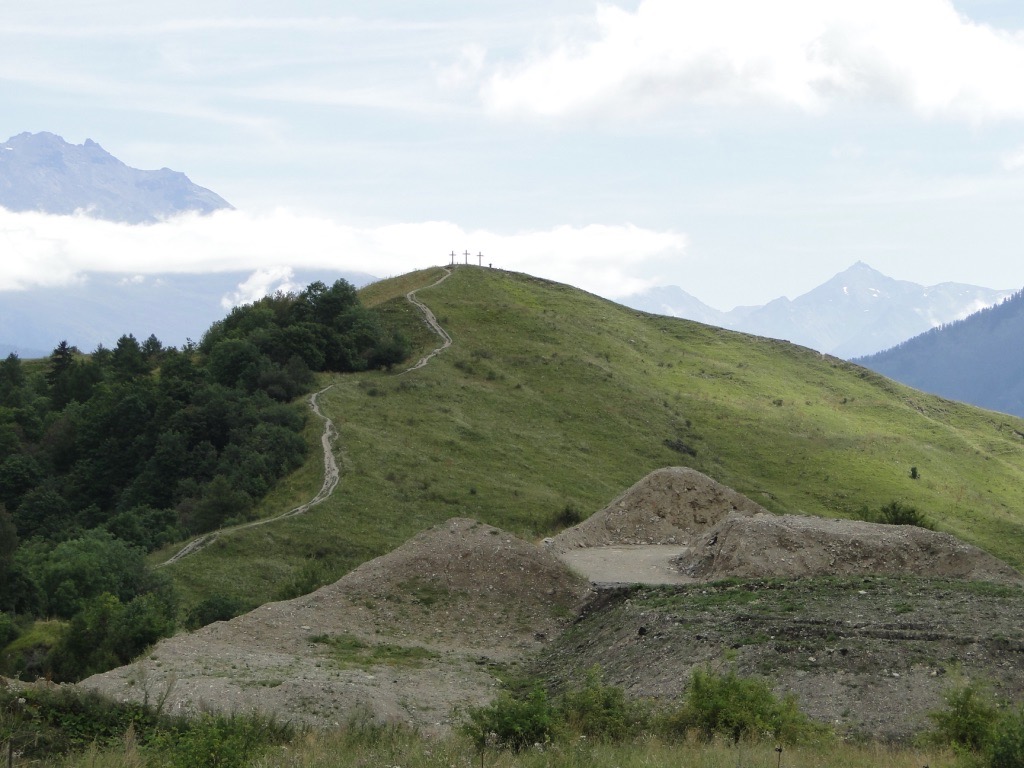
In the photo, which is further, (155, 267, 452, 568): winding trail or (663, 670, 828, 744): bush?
(155, 267, 452, 568): winding trail

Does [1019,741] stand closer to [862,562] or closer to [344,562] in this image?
[862,562]

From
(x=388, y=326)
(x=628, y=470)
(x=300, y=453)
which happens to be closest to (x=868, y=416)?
(x=628, y=470)

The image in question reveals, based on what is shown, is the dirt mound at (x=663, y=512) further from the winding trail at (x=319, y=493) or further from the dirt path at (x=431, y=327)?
the dirt path at (x=431, y=327)

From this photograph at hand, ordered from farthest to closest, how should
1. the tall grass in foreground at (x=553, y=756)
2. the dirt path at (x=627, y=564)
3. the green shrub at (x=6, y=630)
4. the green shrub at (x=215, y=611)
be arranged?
the green shrub at (x=215, y=611) → the green shrub at (x=6, y=630) → the dirt path at (x=627, y=564) → the tall grass in foreground at (x=553, y=756)

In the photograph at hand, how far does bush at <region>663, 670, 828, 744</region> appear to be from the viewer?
15164mm

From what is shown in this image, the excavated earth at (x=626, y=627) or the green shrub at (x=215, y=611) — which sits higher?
the excavated earth at (x=626, y=627)

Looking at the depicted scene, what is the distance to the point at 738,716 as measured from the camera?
1530 cm

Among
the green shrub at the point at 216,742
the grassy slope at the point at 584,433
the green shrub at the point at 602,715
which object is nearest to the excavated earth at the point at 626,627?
the green shrub at the point at 216,742

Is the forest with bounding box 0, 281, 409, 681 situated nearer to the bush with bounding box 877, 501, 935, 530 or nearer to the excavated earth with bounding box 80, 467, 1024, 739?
the excavated earth with bounding box 80, 467, 1024, 739

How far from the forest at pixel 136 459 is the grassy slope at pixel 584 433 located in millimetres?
3341

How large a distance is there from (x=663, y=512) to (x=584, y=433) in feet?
101

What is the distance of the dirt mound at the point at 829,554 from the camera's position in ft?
92.7

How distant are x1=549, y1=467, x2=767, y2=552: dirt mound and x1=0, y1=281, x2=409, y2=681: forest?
13.9m

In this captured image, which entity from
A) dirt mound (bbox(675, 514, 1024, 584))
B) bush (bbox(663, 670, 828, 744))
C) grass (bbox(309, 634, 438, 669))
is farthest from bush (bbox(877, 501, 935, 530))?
bush (bbox(663, 670, 828, 744))
